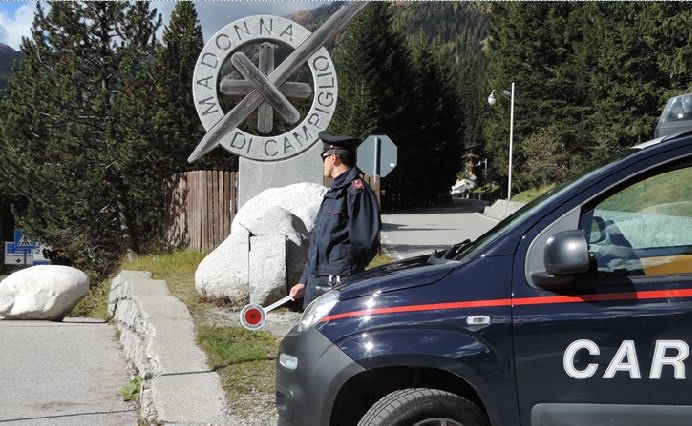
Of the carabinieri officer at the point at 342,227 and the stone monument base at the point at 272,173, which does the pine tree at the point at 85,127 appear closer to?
the stone monument base at the point at 272,173

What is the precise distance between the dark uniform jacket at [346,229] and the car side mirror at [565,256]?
1704 millimetres

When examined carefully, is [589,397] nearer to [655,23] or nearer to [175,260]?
[175,260]

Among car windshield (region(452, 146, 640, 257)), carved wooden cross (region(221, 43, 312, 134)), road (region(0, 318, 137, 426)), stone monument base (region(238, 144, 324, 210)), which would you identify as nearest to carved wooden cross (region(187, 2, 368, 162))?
carved wooden cross (region(221, 43, 312, 134))

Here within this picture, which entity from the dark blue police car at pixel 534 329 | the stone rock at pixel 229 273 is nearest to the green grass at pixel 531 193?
the stone rock at pixel 229 273

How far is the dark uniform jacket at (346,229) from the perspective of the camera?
14.9 ft

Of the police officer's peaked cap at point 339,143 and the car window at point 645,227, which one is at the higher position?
the police officer's peaked cap at point 339,143

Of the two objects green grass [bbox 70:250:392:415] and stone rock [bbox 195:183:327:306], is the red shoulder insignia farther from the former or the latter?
stone rock [bbox 195:183:327:306]

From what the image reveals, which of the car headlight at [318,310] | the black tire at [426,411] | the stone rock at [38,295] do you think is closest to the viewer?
the black tire at [426,411]

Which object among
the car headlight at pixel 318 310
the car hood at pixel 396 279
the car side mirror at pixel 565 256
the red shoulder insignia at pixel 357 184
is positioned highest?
the red shoulder insignia at pixel 357 184

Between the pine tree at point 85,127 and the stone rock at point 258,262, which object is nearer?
the stone rock at point 258,262

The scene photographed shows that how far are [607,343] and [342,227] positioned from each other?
6.78ft

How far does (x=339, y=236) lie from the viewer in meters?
4.60

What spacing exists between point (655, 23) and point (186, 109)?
92.6 ft

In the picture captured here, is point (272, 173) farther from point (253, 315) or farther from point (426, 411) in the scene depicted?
point (426, 411)
